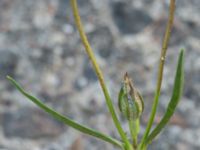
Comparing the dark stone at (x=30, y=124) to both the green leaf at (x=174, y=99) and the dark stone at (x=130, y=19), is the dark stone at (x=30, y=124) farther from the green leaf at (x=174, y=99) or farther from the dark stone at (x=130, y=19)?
Answer: the green leaf at (x=174, y=99)

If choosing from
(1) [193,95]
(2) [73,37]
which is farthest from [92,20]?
(1) [193,95]

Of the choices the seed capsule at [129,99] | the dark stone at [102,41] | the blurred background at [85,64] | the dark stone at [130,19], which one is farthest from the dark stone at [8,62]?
the seed capsule at [129,99]

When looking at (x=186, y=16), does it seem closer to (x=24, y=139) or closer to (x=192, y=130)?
(x=192, y=130)

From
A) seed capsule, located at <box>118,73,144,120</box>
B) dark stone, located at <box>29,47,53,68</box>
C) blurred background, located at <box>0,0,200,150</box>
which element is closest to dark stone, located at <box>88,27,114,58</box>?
blurred background, located at <box>0,0,200,150</box>

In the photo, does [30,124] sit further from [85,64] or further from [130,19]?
[130,19]

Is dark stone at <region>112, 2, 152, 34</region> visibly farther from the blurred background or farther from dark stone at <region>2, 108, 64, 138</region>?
dark stone at <region>2, 108, 64, 138</region>

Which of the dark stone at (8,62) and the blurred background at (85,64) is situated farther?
the dark stone at (8,62)

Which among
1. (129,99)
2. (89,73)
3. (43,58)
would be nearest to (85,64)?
(89,73)
